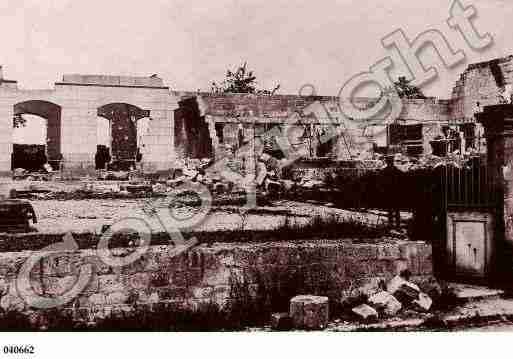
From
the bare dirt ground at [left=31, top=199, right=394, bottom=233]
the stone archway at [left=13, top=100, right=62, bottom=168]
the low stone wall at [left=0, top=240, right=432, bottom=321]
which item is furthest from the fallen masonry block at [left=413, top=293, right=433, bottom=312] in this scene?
the stone archway at [left=13, top=100, right=62, bottom=168]

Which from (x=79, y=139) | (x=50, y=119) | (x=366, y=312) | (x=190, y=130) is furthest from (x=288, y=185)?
(x=50, y=119)

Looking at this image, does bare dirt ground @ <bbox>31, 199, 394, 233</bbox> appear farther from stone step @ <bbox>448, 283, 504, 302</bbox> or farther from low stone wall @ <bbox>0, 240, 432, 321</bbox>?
stone step @ <bbox>448, 283, 504, 302</bbox>

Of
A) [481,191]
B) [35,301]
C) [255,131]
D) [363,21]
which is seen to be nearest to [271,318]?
[35,301]

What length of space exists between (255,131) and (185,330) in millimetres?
12470

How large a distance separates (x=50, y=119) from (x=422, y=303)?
1248cm

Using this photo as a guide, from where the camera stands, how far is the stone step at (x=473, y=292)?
6.70 metres

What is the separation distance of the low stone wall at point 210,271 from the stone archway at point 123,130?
15.7 metres

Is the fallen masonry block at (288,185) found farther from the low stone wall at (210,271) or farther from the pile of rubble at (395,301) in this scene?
the pile of rubble at (395,301)

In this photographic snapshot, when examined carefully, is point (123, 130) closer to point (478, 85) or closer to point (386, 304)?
point (478, 85)

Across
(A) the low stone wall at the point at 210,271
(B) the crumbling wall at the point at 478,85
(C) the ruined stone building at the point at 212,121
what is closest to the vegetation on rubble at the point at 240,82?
(C) the ruined stone building at the point at 212,121

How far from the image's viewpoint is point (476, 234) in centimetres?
755

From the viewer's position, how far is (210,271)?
5957 mm
